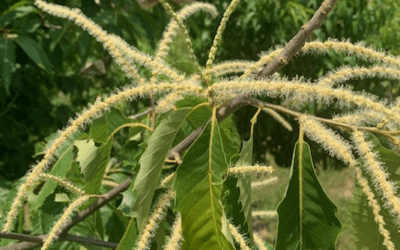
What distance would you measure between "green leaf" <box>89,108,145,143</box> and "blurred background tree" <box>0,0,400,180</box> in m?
0.32

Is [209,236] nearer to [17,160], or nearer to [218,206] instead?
[218,206]

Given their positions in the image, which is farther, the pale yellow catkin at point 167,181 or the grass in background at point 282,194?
the grass in background at point 282,194

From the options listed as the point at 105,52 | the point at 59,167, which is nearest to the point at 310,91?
the point at 59,167

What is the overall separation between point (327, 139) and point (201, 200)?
0.23 m

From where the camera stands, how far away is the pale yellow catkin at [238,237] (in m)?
0.91

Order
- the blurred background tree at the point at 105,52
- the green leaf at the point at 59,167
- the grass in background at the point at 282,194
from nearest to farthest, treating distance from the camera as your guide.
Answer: the green leaf at the point at 59,167
the blurred background tree at the point at 105,52
the grass in background at the point at 282,194

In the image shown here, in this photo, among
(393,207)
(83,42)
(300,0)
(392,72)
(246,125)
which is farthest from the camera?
(246,125)

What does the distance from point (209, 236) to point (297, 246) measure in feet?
0.47

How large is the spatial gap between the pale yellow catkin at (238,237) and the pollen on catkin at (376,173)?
24 centimetres

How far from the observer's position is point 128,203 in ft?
3.70

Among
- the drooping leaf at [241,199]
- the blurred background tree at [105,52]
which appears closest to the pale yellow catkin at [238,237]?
the drooping leaf at [241,199]

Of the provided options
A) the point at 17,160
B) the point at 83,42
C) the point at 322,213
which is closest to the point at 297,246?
the point at 322,213

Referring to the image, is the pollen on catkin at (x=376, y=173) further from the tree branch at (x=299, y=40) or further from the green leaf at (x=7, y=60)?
the green leaf at (x=7, y=60)

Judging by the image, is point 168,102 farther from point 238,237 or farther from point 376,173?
point 376,173
